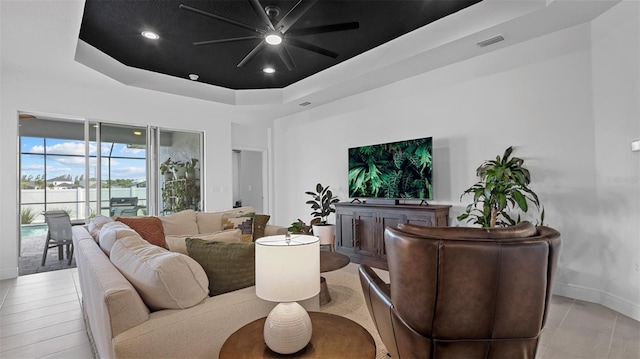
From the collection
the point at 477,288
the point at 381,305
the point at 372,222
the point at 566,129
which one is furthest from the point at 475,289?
the point at 372,222

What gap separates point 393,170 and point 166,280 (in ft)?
11.7

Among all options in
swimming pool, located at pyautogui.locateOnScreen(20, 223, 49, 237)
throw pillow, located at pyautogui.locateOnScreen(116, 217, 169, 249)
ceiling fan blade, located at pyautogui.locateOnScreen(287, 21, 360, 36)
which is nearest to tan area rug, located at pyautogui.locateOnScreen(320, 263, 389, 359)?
throw pillow, located at pyautogui.locateOnScreen(116, 217, 169, 249)

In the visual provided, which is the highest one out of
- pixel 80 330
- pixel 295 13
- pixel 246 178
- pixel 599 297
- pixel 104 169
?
pixel 295 13

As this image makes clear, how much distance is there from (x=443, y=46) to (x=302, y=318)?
3.40 m

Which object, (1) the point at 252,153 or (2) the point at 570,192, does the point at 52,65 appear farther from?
(2) the point at 570,192

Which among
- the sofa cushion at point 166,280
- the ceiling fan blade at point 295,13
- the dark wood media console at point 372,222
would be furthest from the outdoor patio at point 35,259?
the ceiling fan blade at point 295,13

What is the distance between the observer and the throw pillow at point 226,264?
5.34 ft

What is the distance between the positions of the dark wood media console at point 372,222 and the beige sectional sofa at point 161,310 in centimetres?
275

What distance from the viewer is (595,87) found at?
3.01 meters

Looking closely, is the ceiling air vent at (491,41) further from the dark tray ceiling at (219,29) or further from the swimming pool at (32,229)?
the swimming pool at (32,229)

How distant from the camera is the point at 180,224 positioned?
383 centimetres

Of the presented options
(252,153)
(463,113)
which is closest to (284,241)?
(463,113)

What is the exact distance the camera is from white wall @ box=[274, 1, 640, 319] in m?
2.78

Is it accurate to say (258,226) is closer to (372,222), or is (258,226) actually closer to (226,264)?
(372,222)
